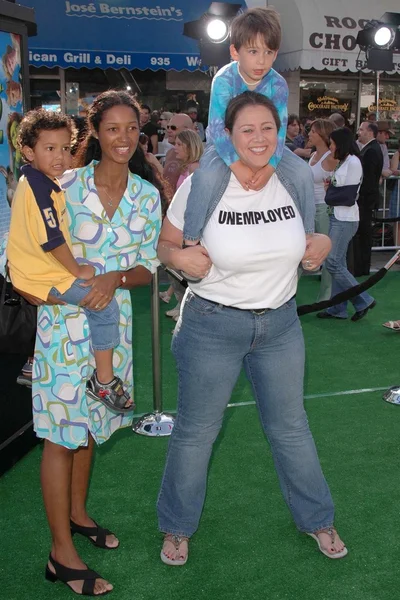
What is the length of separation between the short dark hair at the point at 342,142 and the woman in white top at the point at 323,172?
41 cm

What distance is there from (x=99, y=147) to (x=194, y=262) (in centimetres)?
83

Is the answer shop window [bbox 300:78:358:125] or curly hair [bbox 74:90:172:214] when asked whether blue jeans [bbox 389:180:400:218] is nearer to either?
shop window [bbox 300:78:358:125]

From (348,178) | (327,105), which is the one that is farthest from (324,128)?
(327,105)

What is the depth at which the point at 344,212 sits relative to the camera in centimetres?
764

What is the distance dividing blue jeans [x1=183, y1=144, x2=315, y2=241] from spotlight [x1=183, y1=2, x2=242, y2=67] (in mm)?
7949

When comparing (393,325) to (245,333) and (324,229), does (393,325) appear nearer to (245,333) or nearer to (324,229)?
(324,229)

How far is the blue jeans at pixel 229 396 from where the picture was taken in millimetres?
3041

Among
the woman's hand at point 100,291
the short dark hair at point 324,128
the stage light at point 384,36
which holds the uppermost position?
the stage light at point 384,36

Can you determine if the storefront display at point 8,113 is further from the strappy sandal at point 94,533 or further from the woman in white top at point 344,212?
the woman in white top at point 344,212

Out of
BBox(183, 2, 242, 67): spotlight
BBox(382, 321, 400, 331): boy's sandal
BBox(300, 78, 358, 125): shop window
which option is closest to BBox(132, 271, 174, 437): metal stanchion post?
BBox(382, 321, 400, 331): boy's sandal

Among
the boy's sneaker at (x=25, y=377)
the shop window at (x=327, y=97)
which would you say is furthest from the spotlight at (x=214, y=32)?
the boy's sneaker at (x=25, y=377)

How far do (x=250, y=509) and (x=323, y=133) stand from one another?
5322 mm

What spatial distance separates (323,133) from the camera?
8133 millimetres

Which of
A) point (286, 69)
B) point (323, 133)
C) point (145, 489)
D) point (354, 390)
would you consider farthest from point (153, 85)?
point (145, 489)
